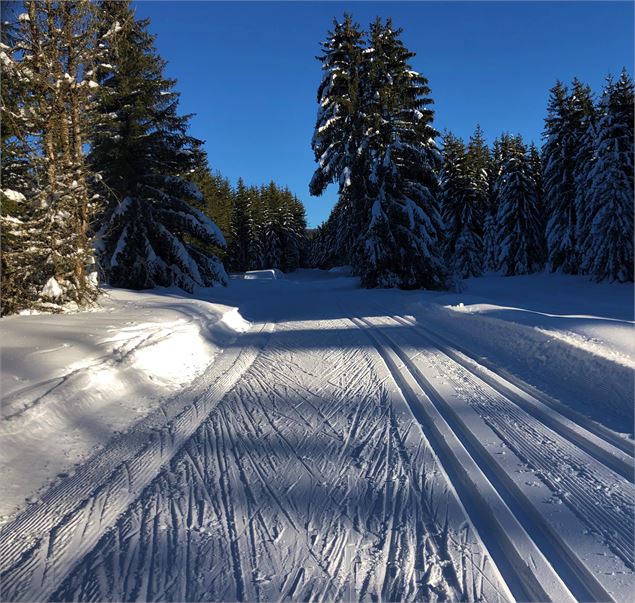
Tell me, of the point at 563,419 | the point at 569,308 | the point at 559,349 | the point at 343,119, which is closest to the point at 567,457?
the point at 563,419

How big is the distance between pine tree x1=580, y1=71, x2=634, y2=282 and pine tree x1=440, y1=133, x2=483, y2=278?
11.7m

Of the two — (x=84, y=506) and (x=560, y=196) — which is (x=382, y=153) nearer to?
(x=560, y=196)

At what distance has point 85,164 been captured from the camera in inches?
481

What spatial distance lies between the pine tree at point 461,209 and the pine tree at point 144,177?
76.4ft

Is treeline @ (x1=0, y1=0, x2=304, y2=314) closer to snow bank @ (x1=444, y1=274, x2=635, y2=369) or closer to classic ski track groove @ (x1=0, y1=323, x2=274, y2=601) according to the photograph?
classic ski track groove @ (x1=0, y1=323, x2=274, y2=601)

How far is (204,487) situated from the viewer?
317 cm

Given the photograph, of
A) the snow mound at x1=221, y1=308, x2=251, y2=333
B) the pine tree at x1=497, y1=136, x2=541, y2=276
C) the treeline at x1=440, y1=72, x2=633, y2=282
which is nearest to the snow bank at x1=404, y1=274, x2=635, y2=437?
the snow mound at x1=221, y1=308, x2=251, y2=333

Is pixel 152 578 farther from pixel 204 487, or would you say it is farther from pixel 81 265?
pixel 81 265

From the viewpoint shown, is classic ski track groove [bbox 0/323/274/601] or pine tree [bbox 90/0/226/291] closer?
classic ski track groove [bbox 0/323/274/601]

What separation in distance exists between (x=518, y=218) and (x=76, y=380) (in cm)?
3641

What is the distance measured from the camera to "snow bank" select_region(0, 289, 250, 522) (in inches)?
143

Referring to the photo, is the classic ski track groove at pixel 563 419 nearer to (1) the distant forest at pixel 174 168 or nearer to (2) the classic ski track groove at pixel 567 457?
(2) the classic ski track groove at pixel 567 457

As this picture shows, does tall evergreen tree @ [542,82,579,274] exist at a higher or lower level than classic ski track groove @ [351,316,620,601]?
higher

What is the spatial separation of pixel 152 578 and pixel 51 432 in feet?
7.66
